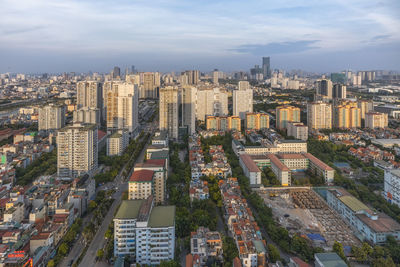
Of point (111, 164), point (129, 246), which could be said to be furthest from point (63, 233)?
point (111, 164)

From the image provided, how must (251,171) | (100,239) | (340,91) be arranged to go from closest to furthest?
(100,239), (251,171), (340,91)

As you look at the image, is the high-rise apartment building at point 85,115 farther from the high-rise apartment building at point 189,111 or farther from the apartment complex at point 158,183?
the apartment complex at point 158,183

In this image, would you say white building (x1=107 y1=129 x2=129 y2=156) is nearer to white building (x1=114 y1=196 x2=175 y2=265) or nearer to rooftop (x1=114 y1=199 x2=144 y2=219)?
rooftop (x1=114 y1=199 x2=144 y2=219)

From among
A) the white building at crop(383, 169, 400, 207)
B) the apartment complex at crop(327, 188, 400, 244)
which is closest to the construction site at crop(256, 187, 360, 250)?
the apartment complex at crop(327, 188, 400, 244)

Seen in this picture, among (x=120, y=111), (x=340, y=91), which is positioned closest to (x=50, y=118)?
(x=120, y=111)

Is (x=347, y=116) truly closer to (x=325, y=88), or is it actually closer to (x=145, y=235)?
(x=325, y=88)

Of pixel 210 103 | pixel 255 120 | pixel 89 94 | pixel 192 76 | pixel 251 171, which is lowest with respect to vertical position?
pixel 251 171

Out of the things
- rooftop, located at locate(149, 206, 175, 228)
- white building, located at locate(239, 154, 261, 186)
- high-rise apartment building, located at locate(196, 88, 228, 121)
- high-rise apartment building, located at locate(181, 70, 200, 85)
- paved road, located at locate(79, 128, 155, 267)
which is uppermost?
high-rise apartment building, located at locate(181, 70, 200, 85)

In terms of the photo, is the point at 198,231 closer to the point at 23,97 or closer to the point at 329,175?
the point at 329,175
